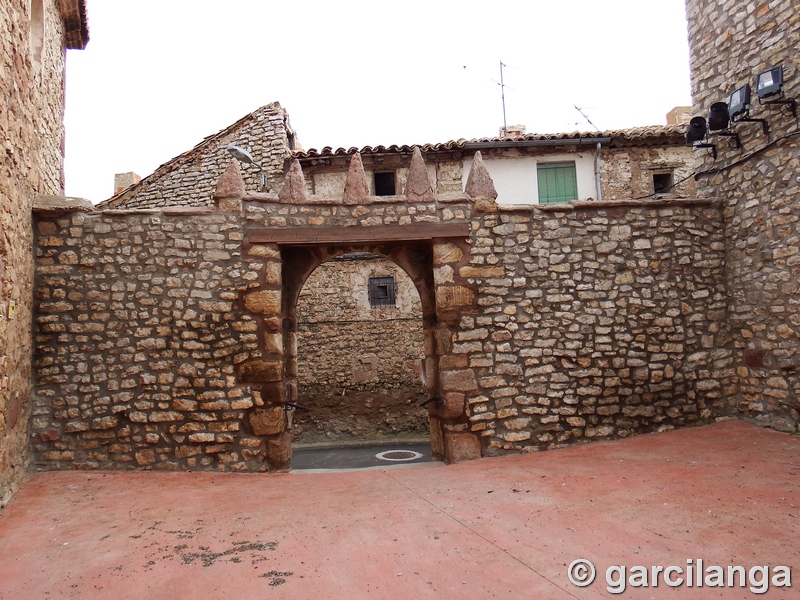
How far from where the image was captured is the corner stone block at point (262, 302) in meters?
6.60

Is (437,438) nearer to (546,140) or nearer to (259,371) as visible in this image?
(259,371)

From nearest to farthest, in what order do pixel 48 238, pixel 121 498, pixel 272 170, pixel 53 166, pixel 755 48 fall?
pixel 121 498, pixel 48 238, pixel 755 48, pixel 53 166, pixel 272 170

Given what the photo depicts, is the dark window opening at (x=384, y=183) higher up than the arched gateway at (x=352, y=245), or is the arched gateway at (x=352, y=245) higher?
the dark window opening at (x=384, y=183)

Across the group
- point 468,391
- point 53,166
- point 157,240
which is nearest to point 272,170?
point 53,166

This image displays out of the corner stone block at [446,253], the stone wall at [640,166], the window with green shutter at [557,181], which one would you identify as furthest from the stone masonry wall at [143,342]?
the stone wall at [640,166]

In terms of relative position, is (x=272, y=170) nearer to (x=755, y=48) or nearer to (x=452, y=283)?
(x=452, y=283)

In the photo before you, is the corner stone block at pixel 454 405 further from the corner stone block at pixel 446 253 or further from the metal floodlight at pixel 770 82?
the metal floodlight at pixel 770 82

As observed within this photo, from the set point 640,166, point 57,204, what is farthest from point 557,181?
point 57,204

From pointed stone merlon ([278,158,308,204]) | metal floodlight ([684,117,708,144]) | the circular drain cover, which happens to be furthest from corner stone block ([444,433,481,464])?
metal floodlight ([684,117,708,144])

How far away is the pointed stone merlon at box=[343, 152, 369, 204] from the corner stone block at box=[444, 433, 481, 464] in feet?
10.5

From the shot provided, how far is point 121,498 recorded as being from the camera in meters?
5.34

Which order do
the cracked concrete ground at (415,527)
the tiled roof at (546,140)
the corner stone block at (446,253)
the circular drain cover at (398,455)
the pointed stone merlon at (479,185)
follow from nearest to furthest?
the cracked concrete ground at (415,527), the corner stone block at (446,253), the pointed stone merlon at (479,185), the circular drain cover at (398,455), the tiled roof at (546,140)

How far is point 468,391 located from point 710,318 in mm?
3505

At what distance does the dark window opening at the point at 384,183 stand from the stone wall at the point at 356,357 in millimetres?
1848
